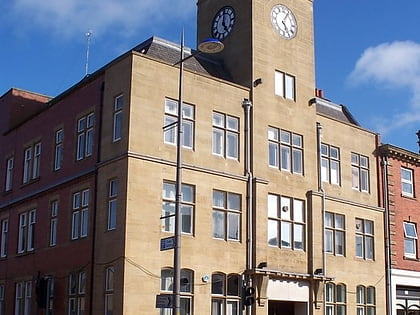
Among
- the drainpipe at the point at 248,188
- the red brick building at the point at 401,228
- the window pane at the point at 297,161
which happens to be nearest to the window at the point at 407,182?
the red brick building at the point at 401,228

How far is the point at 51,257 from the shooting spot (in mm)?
31922

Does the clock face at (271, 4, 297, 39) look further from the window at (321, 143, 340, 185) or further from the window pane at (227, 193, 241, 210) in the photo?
the window pane at (227, 193, 241, 210)

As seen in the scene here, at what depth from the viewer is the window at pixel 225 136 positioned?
99.9ft

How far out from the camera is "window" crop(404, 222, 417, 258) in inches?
1519

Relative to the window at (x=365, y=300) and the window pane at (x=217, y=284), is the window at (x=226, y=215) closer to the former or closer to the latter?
the window pane at (x=217, y=284)

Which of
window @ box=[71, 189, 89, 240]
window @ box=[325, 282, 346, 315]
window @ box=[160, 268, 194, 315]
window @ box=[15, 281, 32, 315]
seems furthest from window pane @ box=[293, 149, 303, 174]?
window @ box=[15, 281, 32, 315]

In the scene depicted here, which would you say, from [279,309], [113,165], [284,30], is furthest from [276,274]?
[284,30]

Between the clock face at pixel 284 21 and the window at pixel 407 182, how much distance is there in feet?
35.4

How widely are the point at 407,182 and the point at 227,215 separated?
14403 millimetres

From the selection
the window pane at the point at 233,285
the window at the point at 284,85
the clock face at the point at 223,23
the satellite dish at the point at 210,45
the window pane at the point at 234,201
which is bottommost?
the window pane at the point at 233,285

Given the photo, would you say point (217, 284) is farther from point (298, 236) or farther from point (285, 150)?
point (285, 150)

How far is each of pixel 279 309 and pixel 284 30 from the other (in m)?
13.1

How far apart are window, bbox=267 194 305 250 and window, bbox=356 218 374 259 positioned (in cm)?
447

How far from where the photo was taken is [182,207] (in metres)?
28.5
